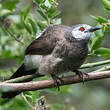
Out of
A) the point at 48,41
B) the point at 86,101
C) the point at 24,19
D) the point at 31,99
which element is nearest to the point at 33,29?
the point at 24,19

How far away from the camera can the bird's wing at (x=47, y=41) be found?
A: 3725 mm

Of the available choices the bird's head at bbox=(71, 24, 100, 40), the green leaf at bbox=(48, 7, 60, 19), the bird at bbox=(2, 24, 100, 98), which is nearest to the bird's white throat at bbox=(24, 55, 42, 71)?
the bird at bbox=(2, 24, 100, 98)

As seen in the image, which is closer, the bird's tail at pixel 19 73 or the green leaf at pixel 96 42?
the green leaf at pixel 96 42

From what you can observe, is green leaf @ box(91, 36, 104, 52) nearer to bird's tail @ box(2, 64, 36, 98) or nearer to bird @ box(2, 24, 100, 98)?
bird @ box(2, 24, 100, 98)

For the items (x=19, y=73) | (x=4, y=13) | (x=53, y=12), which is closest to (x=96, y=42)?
(x=53, y=12)

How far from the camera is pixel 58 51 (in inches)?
144

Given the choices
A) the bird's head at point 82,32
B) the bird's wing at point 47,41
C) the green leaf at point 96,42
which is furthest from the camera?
the bird's wing at point 47,41

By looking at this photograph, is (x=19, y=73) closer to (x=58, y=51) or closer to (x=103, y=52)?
(x=58, y=51)

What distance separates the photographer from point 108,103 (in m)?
6.52

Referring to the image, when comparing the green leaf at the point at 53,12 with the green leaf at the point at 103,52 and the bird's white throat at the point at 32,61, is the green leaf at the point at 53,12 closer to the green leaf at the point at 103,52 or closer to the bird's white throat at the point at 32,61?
the green leaf at the point at 103,52

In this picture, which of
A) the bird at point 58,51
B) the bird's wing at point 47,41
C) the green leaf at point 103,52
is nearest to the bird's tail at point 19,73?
the bird at point 58,51

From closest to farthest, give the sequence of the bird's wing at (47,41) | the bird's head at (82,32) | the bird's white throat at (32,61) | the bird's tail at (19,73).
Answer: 1. the bird's tail at (19,73)
2. the bird's head at (82,32)
3. the bird's wing at (47,41)
4. the bird's white throat at (32,61)

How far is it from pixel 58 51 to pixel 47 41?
0.20m

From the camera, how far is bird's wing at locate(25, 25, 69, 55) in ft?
12.2
